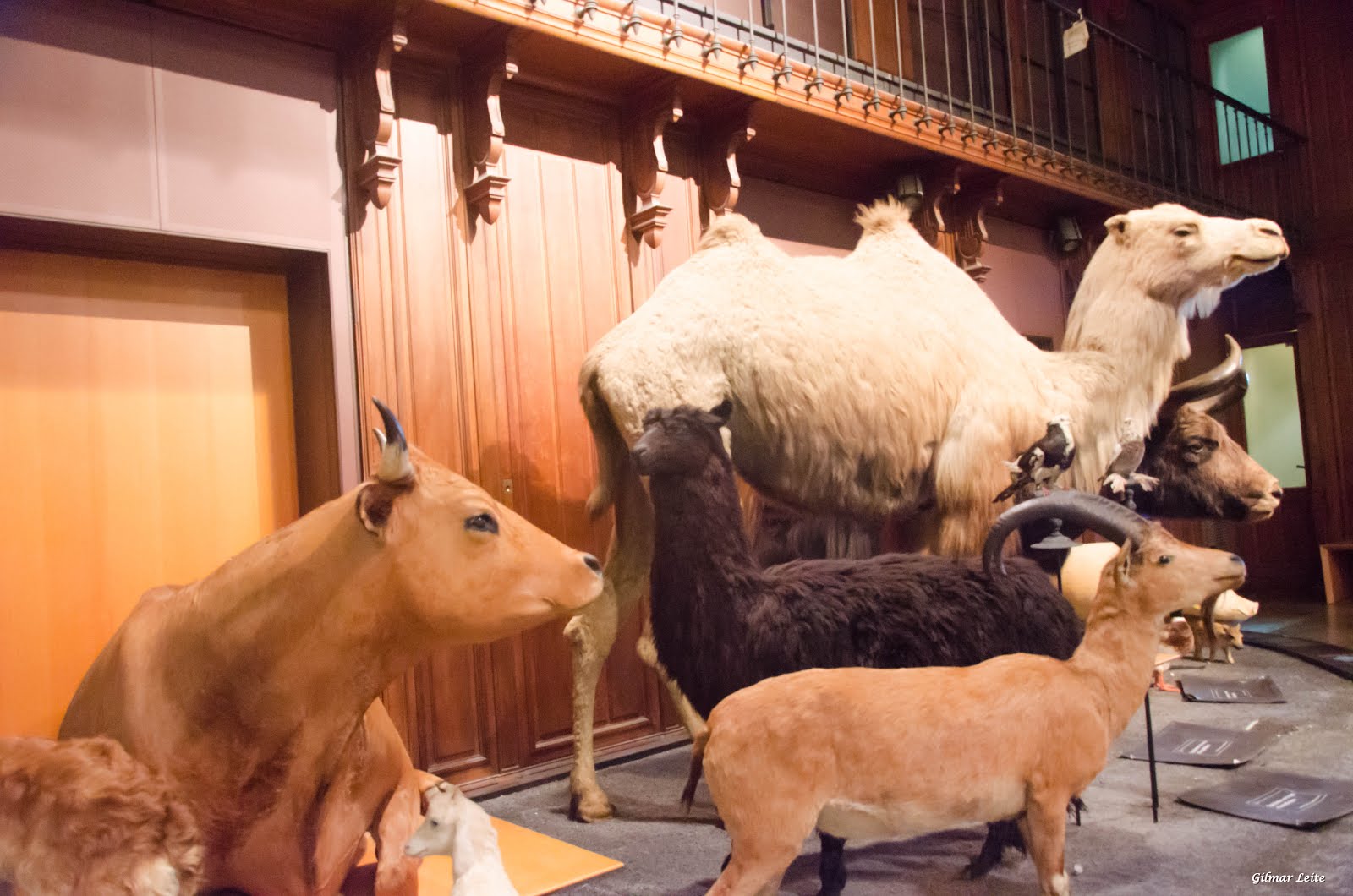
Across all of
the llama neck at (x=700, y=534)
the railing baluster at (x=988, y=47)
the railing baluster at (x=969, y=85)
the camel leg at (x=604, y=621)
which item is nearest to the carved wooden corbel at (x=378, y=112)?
the camel leg at (x=604, y=621)

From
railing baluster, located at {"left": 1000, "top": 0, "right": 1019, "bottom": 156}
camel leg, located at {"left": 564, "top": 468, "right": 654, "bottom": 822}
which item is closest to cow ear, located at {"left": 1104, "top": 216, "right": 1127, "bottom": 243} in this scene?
camel leg, located at {"left": 564, "top": 468, "right": 654, "bottom": 822}

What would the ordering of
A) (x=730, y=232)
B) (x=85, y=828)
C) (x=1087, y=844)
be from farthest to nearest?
(x=730, y=232) → (x=1087, y=844) → (x=85, y=828)

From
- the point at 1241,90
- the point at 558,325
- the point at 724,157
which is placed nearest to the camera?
the point at 558,325

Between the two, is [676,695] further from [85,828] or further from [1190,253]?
[1190,253]

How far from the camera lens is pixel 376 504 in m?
1.59

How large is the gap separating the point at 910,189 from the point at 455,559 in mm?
4034

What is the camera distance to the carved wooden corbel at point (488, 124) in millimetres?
3561

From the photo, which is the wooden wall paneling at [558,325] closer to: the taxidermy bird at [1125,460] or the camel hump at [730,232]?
the camel hump at [730,232]

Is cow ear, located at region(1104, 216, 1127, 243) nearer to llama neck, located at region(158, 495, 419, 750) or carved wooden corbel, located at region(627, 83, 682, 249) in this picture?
carved wooden corbel, located at region(627, 83, 682, 249)

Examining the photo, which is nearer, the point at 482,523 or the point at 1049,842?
the point at 482,523

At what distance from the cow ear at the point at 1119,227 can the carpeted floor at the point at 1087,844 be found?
1904 mm

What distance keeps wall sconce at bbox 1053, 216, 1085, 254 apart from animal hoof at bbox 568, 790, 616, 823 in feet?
15.5

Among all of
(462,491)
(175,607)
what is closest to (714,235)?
(462,491)

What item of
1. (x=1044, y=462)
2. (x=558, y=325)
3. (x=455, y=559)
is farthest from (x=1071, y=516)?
(x=558, y=325)
